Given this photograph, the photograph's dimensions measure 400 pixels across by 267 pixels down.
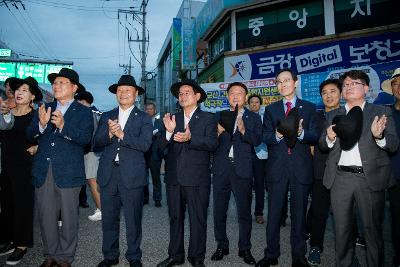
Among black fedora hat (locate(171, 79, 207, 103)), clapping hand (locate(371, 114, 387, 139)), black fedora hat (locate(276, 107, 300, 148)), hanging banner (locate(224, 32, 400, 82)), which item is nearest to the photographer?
clapping hand (locate(371, 114, 387, 139))

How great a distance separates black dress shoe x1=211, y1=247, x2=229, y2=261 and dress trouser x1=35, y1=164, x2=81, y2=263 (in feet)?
5.73

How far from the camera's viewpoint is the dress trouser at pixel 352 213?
291 cm

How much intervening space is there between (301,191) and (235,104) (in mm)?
1438

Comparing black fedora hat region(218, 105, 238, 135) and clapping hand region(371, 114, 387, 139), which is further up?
black fedora hat region(218, 105, 238, 135)

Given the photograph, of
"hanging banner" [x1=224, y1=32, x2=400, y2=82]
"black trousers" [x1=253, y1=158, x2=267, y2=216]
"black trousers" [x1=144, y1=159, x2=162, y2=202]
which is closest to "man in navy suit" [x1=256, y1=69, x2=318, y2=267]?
"black trousers" [x1=253, y1=158, x2=267, y2=216]

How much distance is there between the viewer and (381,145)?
115 inches

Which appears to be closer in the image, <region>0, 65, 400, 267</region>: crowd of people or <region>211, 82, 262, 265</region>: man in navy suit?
<region>0, 65, 400, 267</region>: crowd of people

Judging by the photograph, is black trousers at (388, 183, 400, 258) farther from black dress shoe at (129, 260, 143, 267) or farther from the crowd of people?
black dress shoe at (129, 260, 143, 267)

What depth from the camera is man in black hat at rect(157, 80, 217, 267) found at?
3631 millimetres

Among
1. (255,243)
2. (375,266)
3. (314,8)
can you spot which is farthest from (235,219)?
(314,8)

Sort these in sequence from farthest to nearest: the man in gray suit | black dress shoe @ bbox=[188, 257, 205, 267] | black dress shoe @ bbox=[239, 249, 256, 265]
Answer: black dress shoe @ bbox=[239, 249, 256, 265] < black dress shoe @ bbox=[188, 257, 205, 267] < the man in gray suit

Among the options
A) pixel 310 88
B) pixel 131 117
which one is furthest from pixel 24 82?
pixel 310 88

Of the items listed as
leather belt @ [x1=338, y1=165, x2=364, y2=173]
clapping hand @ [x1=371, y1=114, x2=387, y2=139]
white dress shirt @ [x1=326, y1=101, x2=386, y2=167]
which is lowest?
leather belt @ [x1=338, y1=165, x2=364, y2=173]

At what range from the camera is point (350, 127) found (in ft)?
9.55
